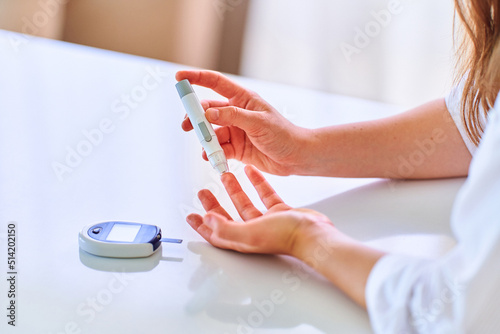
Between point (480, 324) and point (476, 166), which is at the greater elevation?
point (476, 166)

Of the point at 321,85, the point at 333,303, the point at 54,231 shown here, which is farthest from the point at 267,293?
the point at 321,85

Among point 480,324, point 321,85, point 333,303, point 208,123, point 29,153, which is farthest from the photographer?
point 321,85

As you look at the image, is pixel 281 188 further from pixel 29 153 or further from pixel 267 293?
pixel 29 153

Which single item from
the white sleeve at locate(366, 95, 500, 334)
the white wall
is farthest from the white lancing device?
the white wall

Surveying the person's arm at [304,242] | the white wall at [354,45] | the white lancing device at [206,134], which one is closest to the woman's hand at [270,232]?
the person's arm at [304,242]

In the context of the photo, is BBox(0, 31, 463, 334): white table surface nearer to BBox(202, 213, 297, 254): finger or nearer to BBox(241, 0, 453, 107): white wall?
BBox(202, 213, 297, 254): finger

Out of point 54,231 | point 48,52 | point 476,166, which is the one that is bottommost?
point 54,231

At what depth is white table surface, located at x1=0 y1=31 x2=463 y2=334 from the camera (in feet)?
1.86

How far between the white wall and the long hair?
105 centimetres

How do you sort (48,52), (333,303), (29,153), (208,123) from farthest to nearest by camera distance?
(48,52), (29,153), (208,123), (333,303)

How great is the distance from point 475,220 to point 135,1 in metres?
1.92

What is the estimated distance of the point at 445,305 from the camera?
507 mm

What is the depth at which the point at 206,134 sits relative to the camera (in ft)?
2.76

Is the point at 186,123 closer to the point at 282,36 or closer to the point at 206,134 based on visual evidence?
the point at 206,134
